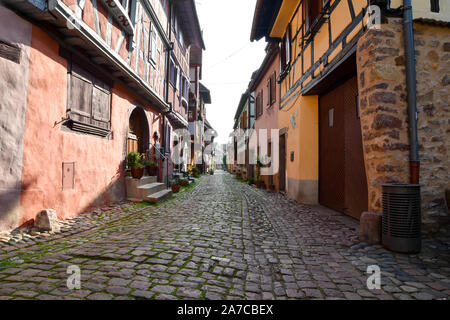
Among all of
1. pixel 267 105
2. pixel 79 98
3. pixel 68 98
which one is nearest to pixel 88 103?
pixel 79 98

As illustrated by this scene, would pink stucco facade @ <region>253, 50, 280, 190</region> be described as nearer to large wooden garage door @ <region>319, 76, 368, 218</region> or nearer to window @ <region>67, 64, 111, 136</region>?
large wooden garage door @ <region>319, 76, 368, 218</region>

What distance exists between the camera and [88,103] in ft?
17.1

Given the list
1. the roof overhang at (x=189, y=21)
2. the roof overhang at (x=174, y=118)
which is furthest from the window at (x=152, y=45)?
the roof overhang at (x=189, y=21)

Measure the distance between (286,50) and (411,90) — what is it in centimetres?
605

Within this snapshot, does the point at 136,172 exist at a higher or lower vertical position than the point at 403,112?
lower

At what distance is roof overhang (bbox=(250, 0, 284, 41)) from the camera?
8258 mm

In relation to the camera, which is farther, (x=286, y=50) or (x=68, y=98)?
(x=286, y=50)

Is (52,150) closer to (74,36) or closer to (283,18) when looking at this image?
(74,36)

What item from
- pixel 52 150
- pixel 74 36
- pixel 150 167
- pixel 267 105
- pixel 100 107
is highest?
pixel 267 105

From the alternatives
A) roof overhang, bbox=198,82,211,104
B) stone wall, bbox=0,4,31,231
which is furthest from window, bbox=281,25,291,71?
roof overhang, bbox=198,82,211,104

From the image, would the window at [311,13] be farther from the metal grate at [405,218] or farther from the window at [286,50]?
the metal grate at [405,218]

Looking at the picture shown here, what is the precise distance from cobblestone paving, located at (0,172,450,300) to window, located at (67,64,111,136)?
6.54ft
